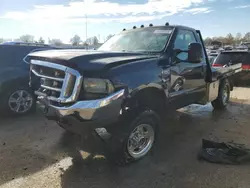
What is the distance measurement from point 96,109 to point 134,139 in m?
1.01

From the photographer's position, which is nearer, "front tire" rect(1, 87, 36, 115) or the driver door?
the driver door

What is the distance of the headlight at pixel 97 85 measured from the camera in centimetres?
307

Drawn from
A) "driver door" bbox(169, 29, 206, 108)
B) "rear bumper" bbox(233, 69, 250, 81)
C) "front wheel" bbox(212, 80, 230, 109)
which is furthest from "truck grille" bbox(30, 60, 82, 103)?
"rear bumper" bbox(233, 69, 250, 81)

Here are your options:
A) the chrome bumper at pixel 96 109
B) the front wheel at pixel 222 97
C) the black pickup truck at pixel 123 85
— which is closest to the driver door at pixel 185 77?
the black pickup truck at pixel 123 85

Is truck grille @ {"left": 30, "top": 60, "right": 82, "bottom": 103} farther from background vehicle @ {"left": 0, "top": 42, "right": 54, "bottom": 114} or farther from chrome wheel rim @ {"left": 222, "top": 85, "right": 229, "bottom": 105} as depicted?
chrome wheel rim @ {"left": 222, "top": 85, "right": 229, "bottom": 105}

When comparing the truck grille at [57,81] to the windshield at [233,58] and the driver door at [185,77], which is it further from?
the windshield at [233,58]

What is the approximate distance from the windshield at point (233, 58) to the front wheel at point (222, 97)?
326 centimetres

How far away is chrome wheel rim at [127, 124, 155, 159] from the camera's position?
3.72 meters

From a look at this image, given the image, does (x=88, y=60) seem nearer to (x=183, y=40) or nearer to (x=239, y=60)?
(x=183, y=40)

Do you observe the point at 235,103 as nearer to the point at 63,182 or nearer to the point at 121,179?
the point at 121,179

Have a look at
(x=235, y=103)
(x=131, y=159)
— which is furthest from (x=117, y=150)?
(x=235, y=103)

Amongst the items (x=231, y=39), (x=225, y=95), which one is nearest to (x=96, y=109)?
(x=225, y=95)

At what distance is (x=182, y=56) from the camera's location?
14.7 feet

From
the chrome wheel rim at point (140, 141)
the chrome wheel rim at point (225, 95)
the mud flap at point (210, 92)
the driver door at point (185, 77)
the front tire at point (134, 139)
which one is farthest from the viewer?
the chrome wheel rim at point (225, 95)
